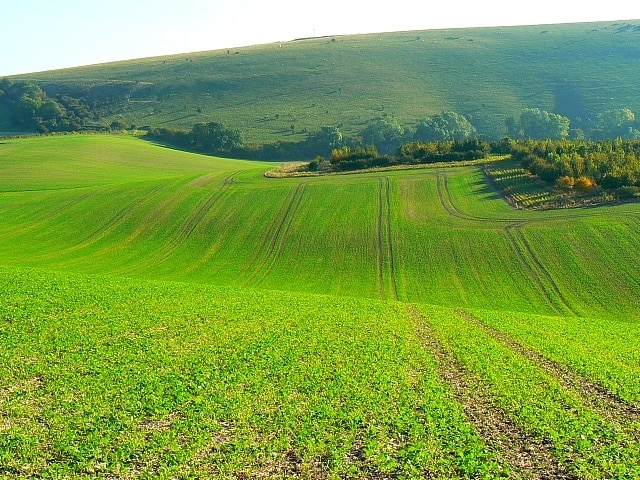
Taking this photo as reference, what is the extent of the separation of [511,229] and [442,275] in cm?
1285

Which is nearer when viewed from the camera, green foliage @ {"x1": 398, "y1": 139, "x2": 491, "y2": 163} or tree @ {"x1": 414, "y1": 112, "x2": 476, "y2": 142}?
green foliage @ {"x1": 398, "y1": 139, "x2": 491, "y2": 163}

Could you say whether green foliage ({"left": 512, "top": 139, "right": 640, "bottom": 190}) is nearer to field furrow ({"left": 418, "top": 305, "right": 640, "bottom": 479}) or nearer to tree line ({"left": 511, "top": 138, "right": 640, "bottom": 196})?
tree line ({"left": 511, "top": 138, "right": 640, "bottom": 196})

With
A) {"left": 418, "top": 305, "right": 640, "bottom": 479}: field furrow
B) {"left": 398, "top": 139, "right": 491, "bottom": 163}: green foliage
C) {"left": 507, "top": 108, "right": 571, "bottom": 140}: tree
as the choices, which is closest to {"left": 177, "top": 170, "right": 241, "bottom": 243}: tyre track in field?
{"left": 398, "top": 139, "right": 491, "bottom": 163}: green foliage

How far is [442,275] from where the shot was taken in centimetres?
4884

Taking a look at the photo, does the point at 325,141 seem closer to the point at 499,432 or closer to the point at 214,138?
the point at 214,138

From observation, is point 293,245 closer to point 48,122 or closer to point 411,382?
point 411,382

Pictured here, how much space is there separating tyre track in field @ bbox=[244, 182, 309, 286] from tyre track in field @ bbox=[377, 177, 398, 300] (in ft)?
35.5

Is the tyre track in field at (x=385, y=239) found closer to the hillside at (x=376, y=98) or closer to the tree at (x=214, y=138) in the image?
the tree at (x=214, y=138)

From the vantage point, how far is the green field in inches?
621

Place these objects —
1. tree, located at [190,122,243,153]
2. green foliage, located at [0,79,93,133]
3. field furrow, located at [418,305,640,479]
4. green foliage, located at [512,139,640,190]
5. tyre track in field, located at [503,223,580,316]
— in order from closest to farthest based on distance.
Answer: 1. field furrow, located at [418,305,640,479]
2. tyre track in field, located at [503,223,580,316]
3. green foliage, located at [512,139,640,190]
4. tree, located at [190,122,243,153]
5. green foliage, located at [0,79,93,133]

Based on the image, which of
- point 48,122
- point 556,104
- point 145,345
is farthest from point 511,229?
point 48,122

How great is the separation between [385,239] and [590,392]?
123 ft

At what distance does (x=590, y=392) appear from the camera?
21.0 m

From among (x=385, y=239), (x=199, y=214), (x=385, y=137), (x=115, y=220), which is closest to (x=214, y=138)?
(x=385, y=137)
